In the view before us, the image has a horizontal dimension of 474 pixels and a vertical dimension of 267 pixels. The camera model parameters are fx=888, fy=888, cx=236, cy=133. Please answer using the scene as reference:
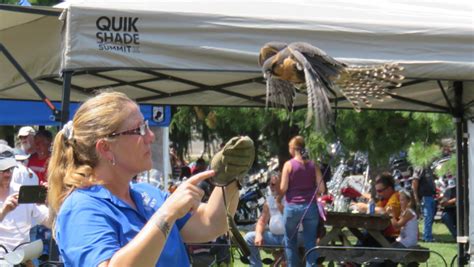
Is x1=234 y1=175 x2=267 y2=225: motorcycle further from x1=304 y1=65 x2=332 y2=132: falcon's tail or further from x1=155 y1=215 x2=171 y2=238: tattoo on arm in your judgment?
x1=155 y1=215 x2=171 y2=238: tattoo on arm

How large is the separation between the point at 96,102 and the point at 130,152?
167 millimetres

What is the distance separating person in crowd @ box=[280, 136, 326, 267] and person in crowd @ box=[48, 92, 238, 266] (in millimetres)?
6080

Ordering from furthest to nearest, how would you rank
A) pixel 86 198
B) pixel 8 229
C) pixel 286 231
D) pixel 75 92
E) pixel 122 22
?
pixel 286 231
pixel 75 92
pixel 8 229
pixel 122 22
pixel 86 198

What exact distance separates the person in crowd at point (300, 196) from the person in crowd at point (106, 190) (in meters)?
6.08

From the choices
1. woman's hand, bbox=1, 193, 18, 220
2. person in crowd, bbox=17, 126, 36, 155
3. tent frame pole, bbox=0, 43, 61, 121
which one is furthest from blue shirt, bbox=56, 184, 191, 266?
person in crowd, bbox=17, 126, 36, 155

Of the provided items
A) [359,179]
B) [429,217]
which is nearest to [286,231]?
[429,217]

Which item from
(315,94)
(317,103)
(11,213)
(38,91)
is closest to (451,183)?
(11,213)

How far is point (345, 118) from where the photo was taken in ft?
42.5

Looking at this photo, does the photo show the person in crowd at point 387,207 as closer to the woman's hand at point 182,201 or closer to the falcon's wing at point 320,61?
the falcon's wing at point 320,61

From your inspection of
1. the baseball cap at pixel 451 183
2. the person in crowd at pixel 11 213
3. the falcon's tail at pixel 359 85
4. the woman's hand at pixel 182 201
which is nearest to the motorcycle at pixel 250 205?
the baseball cap at pixel 451 183

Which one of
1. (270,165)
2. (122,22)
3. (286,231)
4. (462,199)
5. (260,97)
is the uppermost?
(122,22)

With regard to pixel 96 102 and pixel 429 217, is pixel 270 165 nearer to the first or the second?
pixel 429 217

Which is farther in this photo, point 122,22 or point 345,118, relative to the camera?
point 345,118

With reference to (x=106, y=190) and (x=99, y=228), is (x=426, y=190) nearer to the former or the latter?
(x=106, y=190)
